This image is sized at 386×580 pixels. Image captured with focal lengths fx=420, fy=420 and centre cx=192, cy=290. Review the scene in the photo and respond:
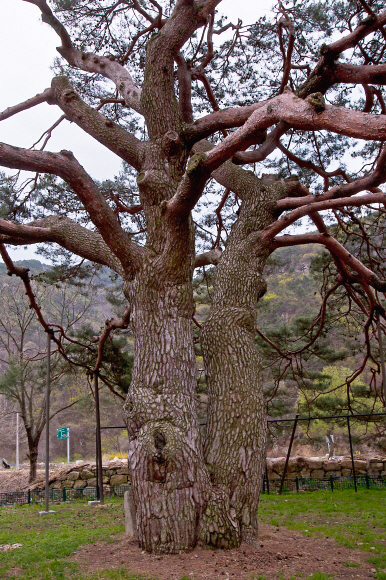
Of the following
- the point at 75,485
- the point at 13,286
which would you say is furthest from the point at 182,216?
the point at 13,286

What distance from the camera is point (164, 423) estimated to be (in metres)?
3.07

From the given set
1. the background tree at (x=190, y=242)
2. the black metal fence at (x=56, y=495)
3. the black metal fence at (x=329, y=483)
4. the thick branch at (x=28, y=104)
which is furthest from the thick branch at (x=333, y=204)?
the black metal fence at (x=56, y=495)

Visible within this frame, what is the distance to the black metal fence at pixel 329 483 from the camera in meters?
7.60

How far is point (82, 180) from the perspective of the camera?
3562 mm

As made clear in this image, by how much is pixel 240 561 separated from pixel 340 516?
292 centimetres

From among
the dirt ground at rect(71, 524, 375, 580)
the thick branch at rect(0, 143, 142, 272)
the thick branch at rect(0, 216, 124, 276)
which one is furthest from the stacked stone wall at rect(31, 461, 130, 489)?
the thick branch at rect(0, 143, 142, 272)

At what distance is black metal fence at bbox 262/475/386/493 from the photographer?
24.9 feet

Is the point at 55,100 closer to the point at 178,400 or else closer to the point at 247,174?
the point at 247,174

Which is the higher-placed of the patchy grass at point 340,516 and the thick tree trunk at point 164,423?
the thick tree trunk at point 164,423

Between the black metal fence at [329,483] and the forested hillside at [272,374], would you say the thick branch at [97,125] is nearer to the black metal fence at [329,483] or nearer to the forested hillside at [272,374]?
the forested hillside at [272,374]

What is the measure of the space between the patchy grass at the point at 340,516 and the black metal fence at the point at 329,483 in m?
0.50

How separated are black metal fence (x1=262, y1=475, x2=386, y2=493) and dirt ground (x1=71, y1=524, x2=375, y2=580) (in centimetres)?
468

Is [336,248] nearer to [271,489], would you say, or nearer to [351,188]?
[351,188]

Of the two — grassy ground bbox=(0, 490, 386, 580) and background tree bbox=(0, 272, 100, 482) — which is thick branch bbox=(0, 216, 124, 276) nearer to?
grassy ground bbox=(0, 490, 386, 580)
